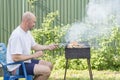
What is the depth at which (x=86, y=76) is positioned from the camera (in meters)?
8.77

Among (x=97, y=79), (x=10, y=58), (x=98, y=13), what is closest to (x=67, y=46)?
(x=97, y=79)

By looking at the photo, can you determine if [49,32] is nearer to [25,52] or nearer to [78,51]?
[78,51]

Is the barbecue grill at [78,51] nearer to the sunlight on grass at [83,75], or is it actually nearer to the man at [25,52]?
the sunlight on grass at [83,75]

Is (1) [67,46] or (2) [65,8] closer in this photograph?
(1) [67,46]

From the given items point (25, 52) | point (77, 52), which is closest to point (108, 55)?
point (77, 52)

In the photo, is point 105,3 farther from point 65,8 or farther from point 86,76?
point 86,76

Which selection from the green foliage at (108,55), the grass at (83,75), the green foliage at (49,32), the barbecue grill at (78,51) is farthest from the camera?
the green foliage at (49,32)

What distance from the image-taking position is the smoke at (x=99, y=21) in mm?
9664

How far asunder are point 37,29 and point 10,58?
394 cm

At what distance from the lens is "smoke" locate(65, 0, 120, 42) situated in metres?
9.66

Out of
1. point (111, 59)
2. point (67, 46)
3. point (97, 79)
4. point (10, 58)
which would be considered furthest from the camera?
point (111, 59)

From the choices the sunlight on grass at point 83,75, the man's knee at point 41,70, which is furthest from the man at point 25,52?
the sunlight on grass at point 83,75

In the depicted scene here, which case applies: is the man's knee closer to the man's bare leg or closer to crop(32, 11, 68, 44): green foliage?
the man's bare leg

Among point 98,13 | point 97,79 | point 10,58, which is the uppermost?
point 98,13
